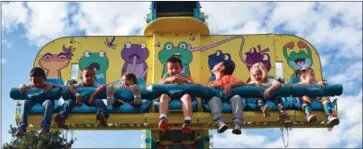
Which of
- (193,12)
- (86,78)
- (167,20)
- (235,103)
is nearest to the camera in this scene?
(235,103)

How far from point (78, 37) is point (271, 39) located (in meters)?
3.16

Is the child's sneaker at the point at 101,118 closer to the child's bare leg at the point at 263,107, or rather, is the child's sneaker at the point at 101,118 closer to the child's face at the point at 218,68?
the child's face at the point at 218,68

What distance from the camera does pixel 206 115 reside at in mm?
6633

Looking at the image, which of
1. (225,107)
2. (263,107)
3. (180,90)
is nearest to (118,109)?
(180,90)

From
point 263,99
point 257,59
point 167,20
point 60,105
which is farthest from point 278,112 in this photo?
point 60,105

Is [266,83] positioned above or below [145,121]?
above

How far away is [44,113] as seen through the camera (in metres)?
6.55

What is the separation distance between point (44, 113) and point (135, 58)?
6.51ft

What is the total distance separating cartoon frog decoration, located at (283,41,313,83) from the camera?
26.2ft

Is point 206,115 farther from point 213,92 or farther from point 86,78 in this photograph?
point 86,78

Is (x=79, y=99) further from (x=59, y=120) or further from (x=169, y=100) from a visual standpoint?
(x=169, y=100)

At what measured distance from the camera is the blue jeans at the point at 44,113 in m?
6.49

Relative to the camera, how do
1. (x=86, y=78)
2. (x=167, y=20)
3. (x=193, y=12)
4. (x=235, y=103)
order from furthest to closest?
1. (x=193, y=12)
2. (x=167, y=20)
3. (x=86, y=78)
4. (x=235, y=103)

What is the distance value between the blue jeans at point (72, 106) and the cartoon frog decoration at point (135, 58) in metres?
1.43
